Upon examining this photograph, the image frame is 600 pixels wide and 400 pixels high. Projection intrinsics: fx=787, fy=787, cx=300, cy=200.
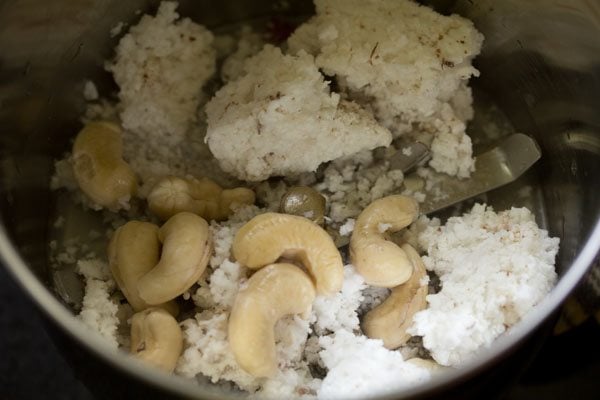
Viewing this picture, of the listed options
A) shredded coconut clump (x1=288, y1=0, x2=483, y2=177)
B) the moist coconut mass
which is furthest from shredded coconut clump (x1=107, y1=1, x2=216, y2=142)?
shredded coconut clump (x1=288, y1=0, x2=483, y2=177)

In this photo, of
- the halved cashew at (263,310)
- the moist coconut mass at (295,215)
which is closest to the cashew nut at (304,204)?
the moist coconut mass at (295,215)

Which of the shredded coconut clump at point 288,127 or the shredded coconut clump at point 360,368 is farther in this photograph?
the shredded coconut clump at point 288,127

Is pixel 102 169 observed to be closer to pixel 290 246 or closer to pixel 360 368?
pixel 290 246

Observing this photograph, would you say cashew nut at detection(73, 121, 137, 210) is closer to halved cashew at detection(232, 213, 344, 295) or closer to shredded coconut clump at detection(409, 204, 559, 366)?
halved cashew at detection(232, 213, 344, 295)

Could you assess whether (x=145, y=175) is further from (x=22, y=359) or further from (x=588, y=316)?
(x=588, y=316)

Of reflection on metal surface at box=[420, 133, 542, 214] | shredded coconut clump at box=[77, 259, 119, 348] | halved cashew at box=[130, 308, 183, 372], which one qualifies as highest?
reflection on metal surface at box=[420, 133, 542, 214]

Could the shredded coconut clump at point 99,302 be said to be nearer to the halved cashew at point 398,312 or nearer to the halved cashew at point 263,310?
the halved cashew at point 263,310

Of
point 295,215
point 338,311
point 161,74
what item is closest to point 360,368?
point 338,311
